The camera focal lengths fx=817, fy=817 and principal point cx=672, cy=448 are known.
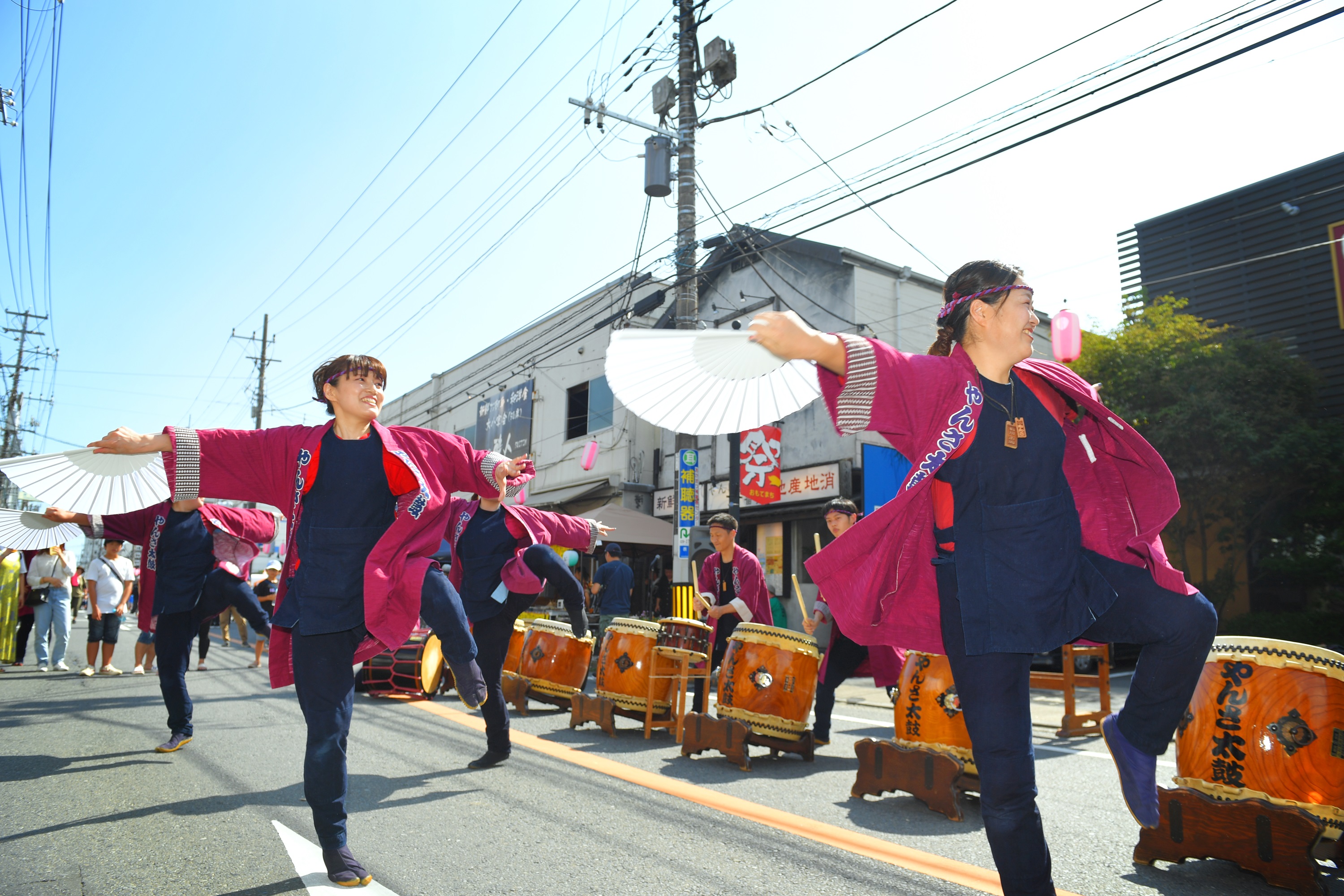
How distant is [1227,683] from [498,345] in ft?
91.1

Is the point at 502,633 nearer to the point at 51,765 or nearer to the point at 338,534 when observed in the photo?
the point at 338,534

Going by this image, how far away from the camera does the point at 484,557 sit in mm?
5383

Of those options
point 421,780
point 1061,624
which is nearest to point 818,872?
point 1061,624

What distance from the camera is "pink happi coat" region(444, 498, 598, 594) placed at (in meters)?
5.36

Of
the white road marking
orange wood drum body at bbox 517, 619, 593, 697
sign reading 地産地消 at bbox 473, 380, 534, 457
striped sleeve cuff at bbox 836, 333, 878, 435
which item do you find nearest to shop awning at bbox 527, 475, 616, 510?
sign reading 地産地消 at bbox 473, 380, 534, 457

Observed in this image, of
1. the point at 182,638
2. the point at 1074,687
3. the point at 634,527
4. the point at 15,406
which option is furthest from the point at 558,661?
the point at 15,406

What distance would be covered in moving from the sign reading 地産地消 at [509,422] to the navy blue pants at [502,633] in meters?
19.6

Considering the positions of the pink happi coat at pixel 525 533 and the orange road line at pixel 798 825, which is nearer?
the orange road line at pixel 798 825

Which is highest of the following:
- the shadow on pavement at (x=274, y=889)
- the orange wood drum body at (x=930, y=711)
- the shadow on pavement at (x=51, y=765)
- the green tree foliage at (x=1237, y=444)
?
the green tree foliage at (x=1237, y=444)

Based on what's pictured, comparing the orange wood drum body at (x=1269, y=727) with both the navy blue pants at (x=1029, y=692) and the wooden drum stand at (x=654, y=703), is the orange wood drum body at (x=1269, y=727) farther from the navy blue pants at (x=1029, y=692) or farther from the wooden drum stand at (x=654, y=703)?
the wooden drum stand at (x=654, y=703)

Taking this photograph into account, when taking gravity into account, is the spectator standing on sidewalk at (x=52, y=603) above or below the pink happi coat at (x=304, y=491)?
below

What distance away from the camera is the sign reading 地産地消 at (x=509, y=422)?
2583 cm

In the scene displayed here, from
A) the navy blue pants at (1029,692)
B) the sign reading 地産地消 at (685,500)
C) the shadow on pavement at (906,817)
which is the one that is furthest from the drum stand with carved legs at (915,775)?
the sign reading 地産地消 at (685,500)

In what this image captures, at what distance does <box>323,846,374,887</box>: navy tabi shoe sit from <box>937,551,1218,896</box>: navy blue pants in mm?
2067
